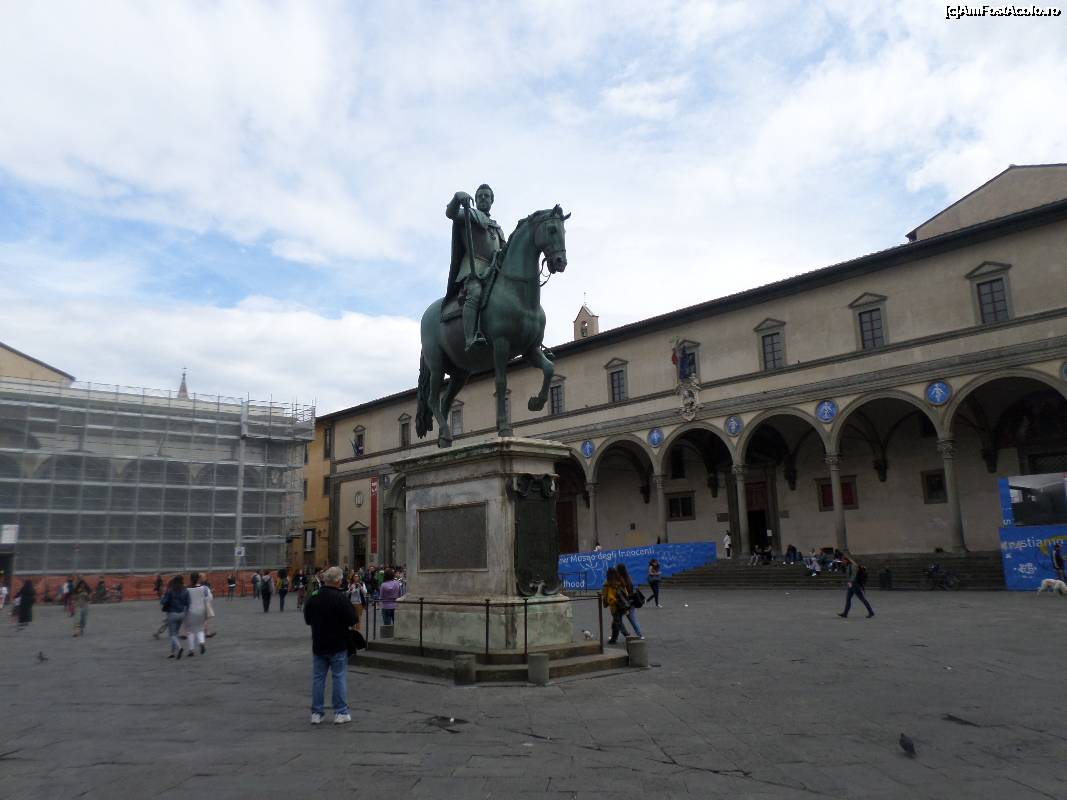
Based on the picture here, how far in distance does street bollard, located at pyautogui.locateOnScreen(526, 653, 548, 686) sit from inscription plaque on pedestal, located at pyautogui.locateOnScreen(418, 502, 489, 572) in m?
1.37

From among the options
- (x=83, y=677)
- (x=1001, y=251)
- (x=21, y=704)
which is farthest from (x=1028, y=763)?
(x=1001, y=251)

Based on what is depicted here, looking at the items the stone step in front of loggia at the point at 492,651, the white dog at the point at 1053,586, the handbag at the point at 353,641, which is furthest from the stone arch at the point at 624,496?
the handbag at the point at 353,641

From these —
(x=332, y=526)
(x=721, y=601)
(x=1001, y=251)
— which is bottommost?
(x=721, y=601)

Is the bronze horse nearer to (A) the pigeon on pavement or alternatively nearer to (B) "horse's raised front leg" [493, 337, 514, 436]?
(B) "horse's raised front leg" [493, 337, 514, 436]

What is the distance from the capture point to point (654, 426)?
1315 inches

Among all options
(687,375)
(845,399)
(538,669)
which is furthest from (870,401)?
(538,669)

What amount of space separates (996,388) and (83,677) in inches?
1088

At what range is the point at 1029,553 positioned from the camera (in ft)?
69.7

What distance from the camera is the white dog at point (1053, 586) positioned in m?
19.2

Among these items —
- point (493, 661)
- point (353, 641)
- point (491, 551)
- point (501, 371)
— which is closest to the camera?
point (353, 641)

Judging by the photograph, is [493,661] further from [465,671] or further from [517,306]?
[517,306]

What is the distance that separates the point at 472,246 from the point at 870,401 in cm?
2157

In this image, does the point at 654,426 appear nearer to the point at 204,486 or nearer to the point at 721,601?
the point at 721,601

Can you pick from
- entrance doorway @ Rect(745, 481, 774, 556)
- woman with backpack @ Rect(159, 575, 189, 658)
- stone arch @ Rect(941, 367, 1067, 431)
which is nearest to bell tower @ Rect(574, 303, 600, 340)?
entrance doorway @ Rect(745, 481, 774, 556)
